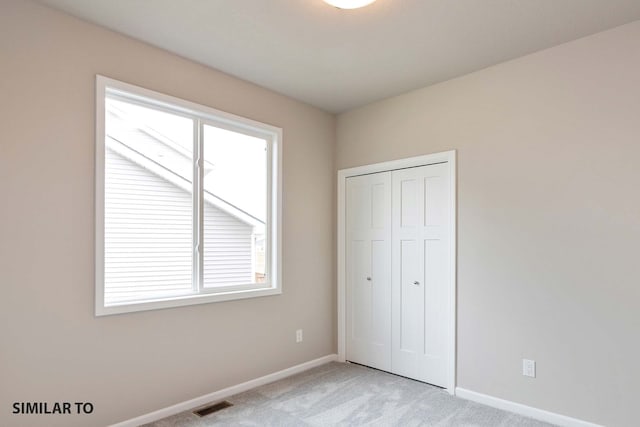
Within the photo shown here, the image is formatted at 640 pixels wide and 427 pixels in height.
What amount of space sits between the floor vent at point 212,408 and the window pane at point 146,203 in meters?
0.85

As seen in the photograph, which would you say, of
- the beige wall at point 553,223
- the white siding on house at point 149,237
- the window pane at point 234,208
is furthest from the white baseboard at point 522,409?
the white siding on house at point 149,237

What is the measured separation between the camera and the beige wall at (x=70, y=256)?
6.97ft

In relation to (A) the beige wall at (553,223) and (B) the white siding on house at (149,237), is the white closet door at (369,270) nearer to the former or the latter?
(A) the beige wall at (553,223)

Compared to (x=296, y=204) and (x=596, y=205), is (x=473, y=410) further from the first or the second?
(x=296, y=204)

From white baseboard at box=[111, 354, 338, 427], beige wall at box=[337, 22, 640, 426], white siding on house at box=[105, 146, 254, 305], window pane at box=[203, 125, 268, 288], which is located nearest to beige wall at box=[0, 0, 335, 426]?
white baseboard at box=[111, 354, 338, 427]

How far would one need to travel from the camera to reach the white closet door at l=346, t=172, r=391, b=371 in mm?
3686

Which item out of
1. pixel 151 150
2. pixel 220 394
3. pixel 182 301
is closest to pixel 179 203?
pixel 151 150

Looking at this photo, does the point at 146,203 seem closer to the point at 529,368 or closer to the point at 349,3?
the point at 349,3

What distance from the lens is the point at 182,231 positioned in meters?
2.91

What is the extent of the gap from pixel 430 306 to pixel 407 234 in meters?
0.66

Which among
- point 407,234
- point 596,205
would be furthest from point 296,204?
point 596,205

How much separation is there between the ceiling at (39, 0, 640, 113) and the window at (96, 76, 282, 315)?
44cm

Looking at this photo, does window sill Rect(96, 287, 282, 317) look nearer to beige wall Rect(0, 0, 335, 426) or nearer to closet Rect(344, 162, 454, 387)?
beige wall Rect(0, 0, 335, 426)

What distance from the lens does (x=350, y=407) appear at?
2873 mm
